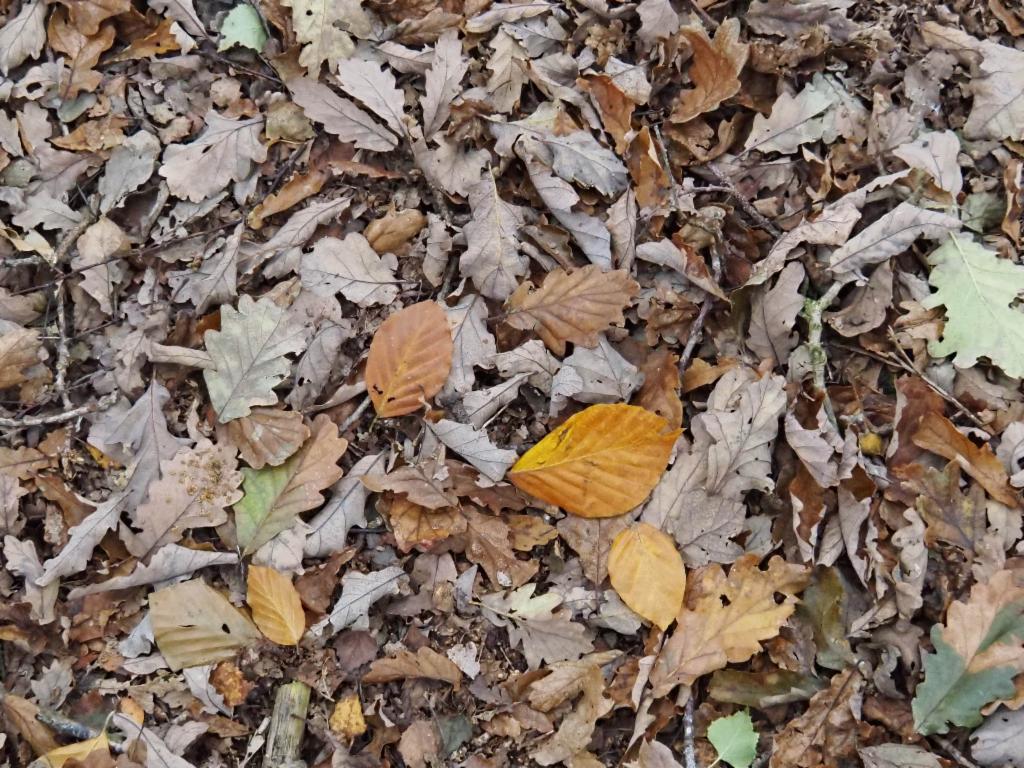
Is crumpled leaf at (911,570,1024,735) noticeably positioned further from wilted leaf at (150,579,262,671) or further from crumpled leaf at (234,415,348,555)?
wilted leaf at (150,579,262,671)

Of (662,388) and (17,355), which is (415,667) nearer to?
(662,388)

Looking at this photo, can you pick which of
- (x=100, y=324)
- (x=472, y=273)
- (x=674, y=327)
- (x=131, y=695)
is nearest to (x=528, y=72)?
(x=472, y=273)

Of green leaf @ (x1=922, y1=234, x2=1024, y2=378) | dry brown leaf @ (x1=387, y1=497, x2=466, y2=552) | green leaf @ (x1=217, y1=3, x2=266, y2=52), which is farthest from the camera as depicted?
green leaf @ (x1=217, y1=3, x2=266, y2=52)

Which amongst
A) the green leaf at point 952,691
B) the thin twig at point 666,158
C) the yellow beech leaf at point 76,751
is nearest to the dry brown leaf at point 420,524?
the yellow beech leaf at point 76,751

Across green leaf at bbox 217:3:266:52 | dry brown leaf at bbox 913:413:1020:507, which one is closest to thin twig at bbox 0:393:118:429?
green leaf at bbox 217:3:266:52

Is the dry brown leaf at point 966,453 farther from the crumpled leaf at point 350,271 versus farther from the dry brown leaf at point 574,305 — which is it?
the crumpled leaf at point 350,271
